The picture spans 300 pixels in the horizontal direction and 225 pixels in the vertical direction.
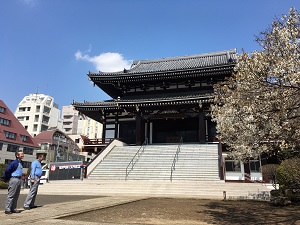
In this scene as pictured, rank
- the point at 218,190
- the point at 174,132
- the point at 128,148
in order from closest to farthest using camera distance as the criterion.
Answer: the point at 218,190
the point at 128,148
the point at 174,132

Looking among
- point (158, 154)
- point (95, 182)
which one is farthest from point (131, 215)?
point (158, 154)

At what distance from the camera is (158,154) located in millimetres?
22734

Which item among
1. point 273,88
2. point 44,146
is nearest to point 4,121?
point 44,146

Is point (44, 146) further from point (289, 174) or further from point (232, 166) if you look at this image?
point (289, 174)

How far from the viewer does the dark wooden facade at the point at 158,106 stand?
25.3m

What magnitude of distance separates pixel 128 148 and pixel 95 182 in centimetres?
721

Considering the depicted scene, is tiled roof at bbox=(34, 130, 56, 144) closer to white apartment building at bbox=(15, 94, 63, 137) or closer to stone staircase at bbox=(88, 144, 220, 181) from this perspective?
white apartment building at bbox=(15, 94, 63, 137)

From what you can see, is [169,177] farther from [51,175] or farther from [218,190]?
[51,175]

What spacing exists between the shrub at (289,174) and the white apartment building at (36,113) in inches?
3011

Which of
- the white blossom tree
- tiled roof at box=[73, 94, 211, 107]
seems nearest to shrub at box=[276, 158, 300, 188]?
the white blossom tree

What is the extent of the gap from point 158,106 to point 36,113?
6462 cm

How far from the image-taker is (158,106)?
25.6 meters

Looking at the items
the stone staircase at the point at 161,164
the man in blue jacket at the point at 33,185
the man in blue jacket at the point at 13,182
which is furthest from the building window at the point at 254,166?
the man in blue jacket at the point at 13,182

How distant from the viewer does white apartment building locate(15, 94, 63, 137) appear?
78875 millimetres
